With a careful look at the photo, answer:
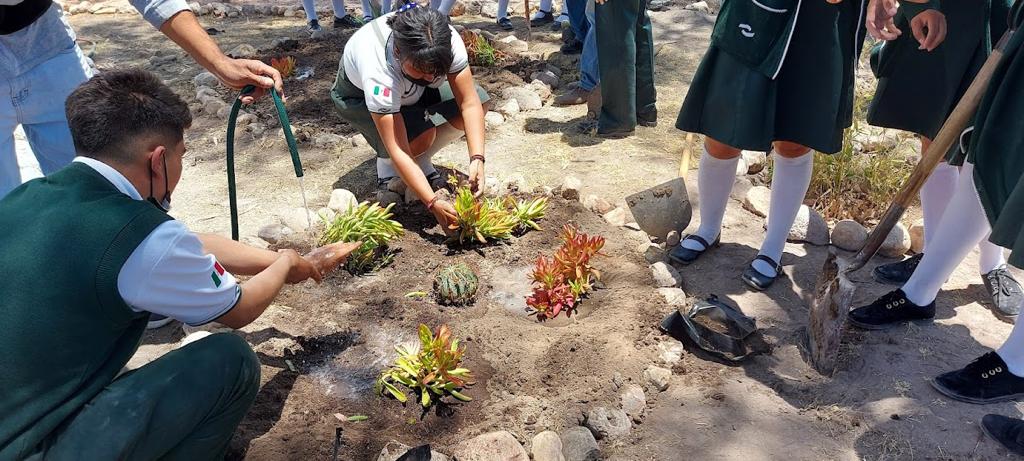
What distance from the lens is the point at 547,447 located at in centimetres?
251

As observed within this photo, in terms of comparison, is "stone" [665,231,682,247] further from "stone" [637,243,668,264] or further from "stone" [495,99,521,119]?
"stone" [495,99,521,119]

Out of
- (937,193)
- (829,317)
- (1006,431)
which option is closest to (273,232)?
(829,317)

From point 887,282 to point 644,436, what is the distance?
168 centimetres

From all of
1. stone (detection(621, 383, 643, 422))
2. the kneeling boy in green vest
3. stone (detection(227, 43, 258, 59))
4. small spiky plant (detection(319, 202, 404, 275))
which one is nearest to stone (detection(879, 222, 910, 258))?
stone (detection(621, 383, 643, 422))

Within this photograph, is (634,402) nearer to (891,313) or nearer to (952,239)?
(891,313)

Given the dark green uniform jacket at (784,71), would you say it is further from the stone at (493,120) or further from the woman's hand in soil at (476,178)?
the stone at (493,120)

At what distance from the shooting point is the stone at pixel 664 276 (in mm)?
3451

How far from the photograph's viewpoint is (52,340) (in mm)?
1863

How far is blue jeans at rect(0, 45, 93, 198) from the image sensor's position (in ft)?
8.98

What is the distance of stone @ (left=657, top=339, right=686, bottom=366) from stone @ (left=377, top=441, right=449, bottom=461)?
1.03 meters

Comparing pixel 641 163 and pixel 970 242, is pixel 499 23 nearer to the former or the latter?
pixel 641 163

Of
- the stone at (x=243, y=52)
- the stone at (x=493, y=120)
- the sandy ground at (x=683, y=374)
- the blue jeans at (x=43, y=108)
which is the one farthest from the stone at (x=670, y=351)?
the stone at (x=243, y=52)

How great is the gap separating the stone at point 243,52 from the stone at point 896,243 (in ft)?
18.6

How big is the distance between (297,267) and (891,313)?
248cm
